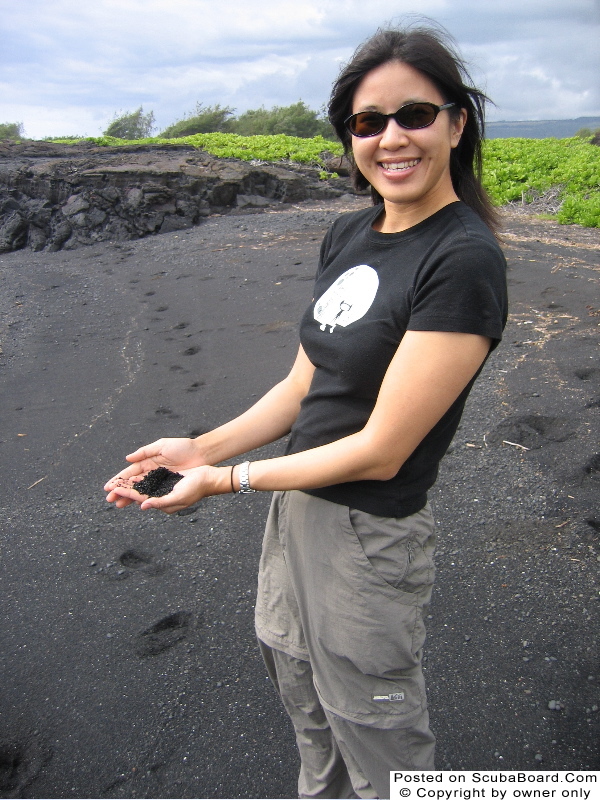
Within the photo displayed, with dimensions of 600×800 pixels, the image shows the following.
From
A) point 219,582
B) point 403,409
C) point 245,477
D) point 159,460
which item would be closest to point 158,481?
point 159,460

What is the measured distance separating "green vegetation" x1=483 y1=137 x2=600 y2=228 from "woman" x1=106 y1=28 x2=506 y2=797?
9042 mm

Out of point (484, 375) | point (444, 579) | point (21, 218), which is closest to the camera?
point (444, 579)

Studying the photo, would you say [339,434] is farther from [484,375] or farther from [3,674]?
[484,375]

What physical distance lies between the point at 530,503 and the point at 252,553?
1.44 meters

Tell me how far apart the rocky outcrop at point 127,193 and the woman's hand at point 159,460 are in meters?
10.4

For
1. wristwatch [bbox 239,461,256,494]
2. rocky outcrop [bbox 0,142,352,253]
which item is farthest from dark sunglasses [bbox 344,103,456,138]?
rocky outcrop [bbox 0,142,352,253]

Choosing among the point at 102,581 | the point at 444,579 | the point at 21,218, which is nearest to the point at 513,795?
the point at 444,579

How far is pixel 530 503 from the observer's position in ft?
11.4

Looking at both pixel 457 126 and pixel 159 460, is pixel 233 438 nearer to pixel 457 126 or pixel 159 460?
pixel 159 460

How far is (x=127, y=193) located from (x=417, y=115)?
37.8ft

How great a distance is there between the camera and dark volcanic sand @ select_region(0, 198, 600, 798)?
7.55 feet

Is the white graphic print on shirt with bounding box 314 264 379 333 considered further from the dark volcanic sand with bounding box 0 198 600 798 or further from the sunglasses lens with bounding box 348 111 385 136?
the dark volcanic sand with bounding box 0 198 600 798

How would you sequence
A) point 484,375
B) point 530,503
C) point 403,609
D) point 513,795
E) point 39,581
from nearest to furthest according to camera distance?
point 403,609
point 513,795
point 39,581
point 530,503
point 484,375

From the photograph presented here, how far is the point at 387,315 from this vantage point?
4.80 ft
